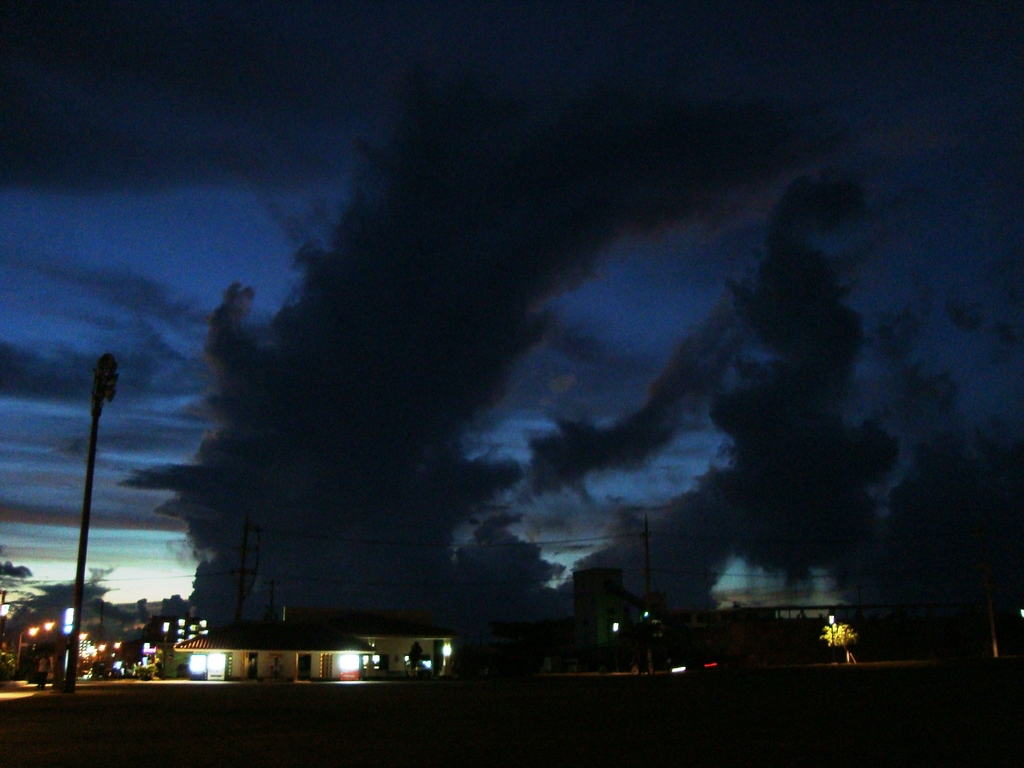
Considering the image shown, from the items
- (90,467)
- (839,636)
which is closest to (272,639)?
(90,467)

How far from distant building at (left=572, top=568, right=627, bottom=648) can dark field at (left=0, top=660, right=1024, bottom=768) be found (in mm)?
67501

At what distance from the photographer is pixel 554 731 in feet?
59.3

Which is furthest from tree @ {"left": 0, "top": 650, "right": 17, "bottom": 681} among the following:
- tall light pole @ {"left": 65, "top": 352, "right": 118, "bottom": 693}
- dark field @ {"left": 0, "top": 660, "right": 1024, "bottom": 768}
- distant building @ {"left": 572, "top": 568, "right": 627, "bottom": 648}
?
distant building @ {"left": 572, "top": 568, "right": 627, "bottom": 648}

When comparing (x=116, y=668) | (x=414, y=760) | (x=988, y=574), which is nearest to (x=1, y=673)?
(x=116, y=668)

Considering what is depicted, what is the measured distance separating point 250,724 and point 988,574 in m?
69.4

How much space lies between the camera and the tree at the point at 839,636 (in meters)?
78.4

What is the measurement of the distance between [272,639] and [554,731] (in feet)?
181

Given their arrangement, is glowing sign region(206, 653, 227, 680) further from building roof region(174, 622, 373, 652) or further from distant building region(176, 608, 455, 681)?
building roof region(174, 622, 373, 652)

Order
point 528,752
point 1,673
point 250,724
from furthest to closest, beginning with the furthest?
point 1,673 < point 250,724 < point 528,752

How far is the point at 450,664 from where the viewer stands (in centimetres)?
7969

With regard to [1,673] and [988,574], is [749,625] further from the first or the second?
[1,673]

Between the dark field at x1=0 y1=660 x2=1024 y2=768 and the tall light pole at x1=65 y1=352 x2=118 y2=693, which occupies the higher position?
the tall light pole at x1=65 y1=352 x2=118 y2=693

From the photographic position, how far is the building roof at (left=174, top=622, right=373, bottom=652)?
67.5 meters

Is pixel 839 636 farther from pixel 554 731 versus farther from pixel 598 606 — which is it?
pixel 554 731
